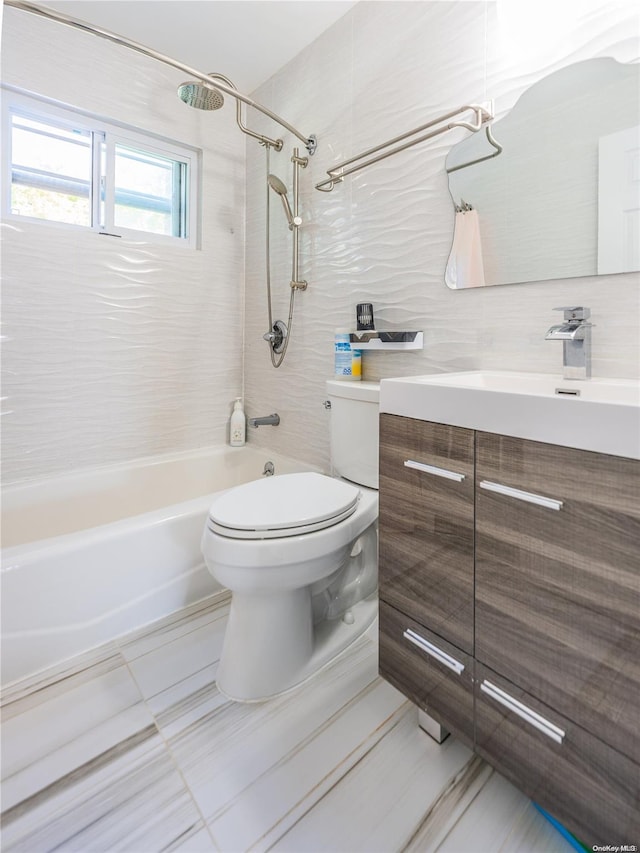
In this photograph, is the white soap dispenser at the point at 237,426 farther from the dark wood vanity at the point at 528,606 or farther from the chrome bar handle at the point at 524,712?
the chrome bar handle at the point at 524,712

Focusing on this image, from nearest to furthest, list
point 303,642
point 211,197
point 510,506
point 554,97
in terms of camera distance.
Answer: point 510,506 < point 554,97 < point 303,642 < point 211,197

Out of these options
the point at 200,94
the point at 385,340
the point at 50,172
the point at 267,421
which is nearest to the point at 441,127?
the point at 385,340

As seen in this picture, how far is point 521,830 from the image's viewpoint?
82 cm

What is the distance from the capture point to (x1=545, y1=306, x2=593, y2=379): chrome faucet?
96 cm

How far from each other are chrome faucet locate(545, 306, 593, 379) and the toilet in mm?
538

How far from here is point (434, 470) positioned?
87 centimetres

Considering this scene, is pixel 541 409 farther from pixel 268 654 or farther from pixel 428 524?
pixel 268 654

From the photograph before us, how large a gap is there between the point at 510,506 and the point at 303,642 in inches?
30.6

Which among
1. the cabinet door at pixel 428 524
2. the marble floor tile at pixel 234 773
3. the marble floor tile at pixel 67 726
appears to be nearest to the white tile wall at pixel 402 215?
the cabinet door at pixel 428 524

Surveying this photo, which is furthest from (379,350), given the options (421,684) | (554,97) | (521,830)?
(521,830)

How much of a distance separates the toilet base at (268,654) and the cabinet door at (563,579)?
21.7 inches

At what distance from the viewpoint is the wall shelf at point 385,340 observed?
1.44 m

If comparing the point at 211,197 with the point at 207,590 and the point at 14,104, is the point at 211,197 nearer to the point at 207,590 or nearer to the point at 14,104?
the point at 14,104

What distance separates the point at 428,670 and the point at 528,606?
0.32 m
